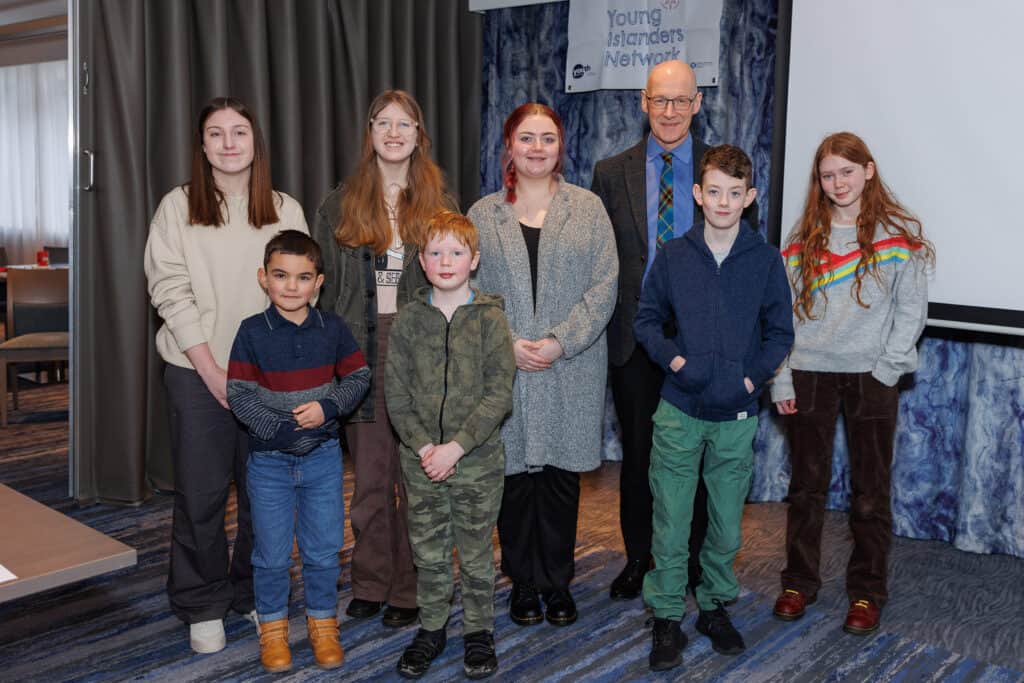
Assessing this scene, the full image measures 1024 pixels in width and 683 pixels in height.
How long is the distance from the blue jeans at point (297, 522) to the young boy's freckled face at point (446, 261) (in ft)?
1.65

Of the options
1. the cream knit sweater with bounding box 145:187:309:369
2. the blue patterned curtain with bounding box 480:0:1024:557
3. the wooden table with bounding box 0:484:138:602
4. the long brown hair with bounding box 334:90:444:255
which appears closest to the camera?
the wooden table with bounding box 0:484:138:602

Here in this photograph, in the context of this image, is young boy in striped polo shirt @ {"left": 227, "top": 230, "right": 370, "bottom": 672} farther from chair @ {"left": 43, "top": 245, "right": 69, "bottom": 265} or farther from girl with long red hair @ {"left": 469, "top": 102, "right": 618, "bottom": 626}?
chair @ {"left": 43, "top": 245, "right": 69, "bottom": 265}

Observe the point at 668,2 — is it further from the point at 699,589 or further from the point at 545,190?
the point at 699,589

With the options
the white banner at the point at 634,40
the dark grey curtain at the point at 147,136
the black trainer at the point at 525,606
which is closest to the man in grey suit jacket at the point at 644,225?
the black trainer at the point at 525,606

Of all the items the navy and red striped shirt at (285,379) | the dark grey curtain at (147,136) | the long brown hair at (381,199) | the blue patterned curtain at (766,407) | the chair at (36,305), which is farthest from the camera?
the chair at (36,305)

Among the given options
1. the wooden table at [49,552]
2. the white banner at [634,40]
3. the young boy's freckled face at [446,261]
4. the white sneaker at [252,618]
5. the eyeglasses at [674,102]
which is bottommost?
the white sneaker at [252,618]

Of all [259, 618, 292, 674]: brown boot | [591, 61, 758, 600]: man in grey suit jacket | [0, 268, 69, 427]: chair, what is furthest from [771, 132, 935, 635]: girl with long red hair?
[0, 268, 69, 427]: chair

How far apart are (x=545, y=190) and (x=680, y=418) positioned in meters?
0.72

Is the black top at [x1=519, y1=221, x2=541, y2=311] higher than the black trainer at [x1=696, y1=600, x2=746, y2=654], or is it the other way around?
the black top at [x1=519, y1=221, x2=541, y2=311]

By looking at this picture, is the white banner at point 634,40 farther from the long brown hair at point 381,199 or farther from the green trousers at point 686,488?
the green trousers at point 686,488

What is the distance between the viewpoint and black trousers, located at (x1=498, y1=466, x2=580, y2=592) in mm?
2609

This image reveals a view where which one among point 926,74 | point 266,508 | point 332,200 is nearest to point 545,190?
point 332,200

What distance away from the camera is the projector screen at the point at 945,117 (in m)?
2.71

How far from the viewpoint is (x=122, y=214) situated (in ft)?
11.9
